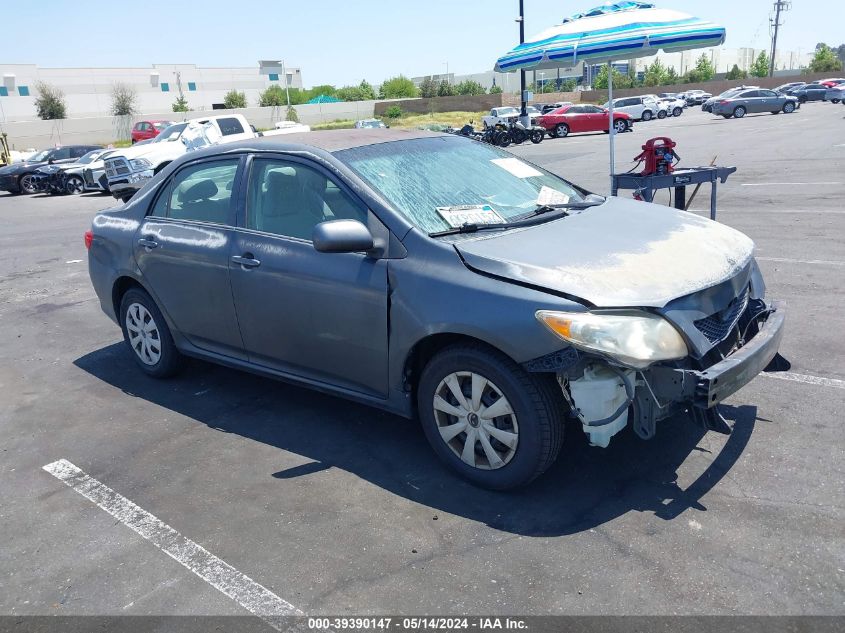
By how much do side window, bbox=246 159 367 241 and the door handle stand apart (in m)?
0.19

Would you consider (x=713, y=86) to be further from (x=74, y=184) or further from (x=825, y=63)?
(x=74, y=184)

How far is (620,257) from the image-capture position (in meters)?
3.52

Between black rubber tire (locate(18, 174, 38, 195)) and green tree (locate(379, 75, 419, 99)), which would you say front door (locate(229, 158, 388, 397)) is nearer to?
black rubber tire (locate(18, 174, 38, 195))

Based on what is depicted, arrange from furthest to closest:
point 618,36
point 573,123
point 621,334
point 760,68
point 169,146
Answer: point 760,68, point 573,123, point 169,146, point 618,36, point 621,334

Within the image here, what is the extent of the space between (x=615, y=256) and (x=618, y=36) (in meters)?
6.53

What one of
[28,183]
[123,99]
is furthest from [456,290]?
[123,99]

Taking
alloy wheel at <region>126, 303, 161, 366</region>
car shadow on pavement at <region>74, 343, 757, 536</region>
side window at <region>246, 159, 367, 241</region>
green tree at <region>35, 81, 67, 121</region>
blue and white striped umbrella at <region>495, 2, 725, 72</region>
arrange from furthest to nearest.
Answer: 1. green tree at <region>35, 81, 67, 121</region>
2. blue and white striped umbrella at <region>495, 2, 725, 72</region>
3. alloy wheel at <region>126, 303, 161, 366</region>
4. side window at <region>246, 159, 367, 241</region>
5. car shadow on pavement at <region>74, 343, 757, 536</region>

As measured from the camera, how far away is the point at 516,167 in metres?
4.72

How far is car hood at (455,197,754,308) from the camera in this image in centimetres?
326

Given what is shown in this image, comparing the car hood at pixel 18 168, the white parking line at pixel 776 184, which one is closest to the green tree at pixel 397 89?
the car hood at pixel 18 168

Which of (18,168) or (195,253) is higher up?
(195,253)

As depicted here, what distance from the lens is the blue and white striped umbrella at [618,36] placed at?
8797mm

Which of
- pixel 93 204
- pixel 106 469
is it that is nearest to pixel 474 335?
pixel 106 469

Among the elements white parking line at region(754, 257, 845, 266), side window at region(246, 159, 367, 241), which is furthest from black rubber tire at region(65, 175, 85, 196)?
white parking line at region(754, 257, 845, 266)
